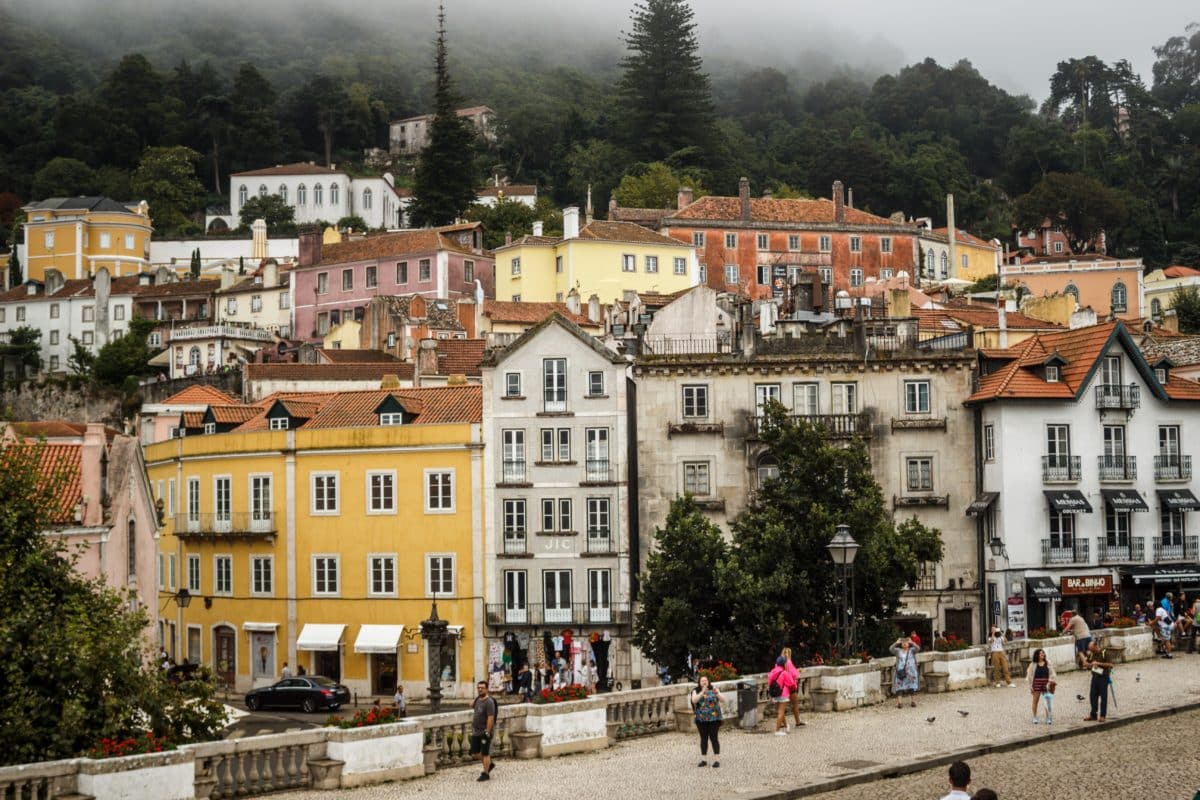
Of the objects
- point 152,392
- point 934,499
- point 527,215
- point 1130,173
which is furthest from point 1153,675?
point 1130,173

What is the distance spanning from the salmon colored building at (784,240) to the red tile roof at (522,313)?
21.8 metres

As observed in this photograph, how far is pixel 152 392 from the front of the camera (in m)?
99.2

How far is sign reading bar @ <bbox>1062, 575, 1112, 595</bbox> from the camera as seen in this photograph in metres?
56.1

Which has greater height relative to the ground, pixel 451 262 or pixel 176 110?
pixel 176 110

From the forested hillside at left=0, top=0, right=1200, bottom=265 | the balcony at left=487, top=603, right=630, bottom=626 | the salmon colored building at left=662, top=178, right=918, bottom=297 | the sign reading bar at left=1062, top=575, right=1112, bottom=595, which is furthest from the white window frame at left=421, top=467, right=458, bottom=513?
the forested hillside at left=0, top=0, right=1200, bottom=265

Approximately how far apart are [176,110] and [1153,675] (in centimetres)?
15323

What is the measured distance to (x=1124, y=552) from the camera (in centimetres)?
5747

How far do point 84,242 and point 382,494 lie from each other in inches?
3426

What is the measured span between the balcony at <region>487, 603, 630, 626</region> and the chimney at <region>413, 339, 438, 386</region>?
19.0 m

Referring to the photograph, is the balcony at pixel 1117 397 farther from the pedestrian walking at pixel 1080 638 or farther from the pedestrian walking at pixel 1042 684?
the pedestrian walking at pixel 1042 684

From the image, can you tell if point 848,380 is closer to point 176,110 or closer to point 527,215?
point 527,215

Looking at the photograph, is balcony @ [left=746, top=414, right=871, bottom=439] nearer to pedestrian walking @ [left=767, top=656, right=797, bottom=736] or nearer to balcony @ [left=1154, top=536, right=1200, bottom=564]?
balcony @ [left=1154, top=536, right=1200, bottom=564]

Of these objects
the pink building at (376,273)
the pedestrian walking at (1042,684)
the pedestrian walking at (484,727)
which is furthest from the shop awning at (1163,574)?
the pink building at (376,273)

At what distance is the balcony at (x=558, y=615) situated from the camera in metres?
55.6
